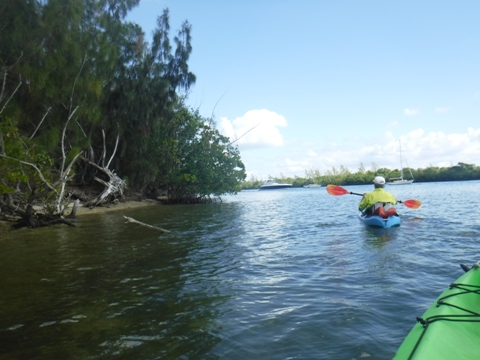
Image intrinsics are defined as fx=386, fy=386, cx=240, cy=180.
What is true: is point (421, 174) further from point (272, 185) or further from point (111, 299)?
point (111, 299)

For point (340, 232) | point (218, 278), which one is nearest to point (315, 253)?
point (218, 278)

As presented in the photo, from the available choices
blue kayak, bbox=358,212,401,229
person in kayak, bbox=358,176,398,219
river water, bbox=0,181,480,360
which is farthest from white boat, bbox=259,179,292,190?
river water, bbox=0,181,480,360

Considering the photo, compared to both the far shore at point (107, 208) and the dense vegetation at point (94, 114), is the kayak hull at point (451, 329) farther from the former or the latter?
the far shore at point (107, 208)

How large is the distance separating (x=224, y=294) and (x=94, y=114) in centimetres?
1471

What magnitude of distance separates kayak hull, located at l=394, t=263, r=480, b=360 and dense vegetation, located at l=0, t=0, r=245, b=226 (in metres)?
11.6

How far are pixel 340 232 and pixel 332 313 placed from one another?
710 cm

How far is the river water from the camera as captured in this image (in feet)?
12.4

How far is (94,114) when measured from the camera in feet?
58.5

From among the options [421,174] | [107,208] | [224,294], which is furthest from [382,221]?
[421,174]

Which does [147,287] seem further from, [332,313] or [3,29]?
[3,29]

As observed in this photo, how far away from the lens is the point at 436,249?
8.09m

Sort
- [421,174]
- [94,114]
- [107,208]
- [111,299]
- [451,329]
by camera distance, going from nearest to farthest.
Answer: [451,329], [111,299], [94,114], [107,208], [421,174]

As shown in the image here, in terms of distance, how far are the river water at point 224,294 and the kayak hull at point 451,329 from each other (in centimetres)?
68

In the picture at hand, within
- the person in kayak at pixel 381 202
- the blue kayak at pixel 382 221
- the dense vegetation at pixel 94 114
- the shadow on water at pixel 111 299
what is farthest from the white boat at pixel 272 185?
the shadow on water at pixel 111 299
